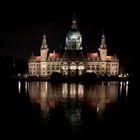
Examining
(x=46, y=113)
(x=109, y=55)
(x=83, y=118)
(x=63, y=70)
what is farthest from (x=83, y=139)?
(x=109, y=55)

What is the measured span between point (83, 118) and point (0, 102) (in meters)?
11.1

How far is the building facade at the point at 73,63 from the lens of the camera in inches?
5541

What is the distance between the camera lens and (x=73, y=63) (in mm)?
141125

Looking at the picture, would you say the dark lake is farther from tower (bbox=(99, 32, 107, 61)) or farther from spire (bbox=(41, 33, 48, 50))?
spire (bbox=(41, 33, 48, 50))

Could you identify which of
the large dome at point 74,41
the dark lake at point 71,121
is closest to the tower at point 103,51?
the large dome at point 74,41

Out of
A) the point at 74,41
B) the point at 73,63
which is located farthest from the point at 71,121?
the point at 74,41

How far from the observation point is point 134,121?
74.8ft

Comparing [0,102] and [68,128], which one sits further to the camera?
[0,102]

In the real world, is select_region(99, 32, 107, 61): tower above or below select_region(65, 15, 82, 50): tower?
below

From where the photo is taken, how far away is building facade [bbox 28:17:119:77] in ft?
462

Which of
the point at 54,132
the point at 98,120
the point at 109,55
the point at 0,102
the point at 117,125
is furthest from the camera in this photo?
the point at 109,55

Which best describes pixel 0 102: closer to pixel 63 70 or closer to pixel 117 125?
pixel 117 125

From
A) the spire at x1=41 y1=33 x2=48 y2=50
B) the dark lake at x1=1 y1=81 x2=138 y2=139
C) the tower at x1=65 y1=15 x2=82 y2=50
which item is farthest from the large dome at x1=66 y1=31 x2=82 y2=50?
the dark lake at x1=1 y1=81 x2=138 y2=139

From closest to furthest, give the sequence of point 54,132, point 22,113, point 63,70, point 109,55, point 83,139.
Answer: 1. point 83,139
2. point 54,132
3. point 22,113
4. point 63,70
5. point 109,55
